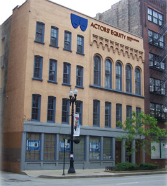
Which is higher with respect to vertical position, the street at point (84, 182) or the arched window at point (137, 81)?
the arched window at point (137, 81)

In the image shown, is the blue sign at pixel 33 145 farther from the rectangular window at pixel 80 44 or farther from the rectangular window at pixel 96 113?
the rectangular window at pixel 80 44

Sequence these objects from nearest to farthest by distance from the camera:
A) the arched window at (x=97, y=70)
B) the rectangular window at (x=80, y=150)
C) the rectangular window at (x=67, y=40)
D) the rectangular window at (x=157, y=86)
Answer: the rectangular window at (x=80, y=150), the rectangular window at (x=67, y=40), the arched window at (x=97, y=70), the rectangular window at (x=157, y=86)

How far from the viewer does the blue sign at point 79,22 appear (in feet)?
100

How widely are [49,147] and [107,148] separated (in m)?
7.76

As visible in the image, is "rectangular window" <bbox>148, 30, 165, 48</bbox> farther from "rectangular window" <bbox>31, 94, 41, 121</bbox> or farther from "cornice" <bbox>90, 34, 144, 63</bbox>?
"rectangular window" <bbox>31, 94, 41, 121</bbox>

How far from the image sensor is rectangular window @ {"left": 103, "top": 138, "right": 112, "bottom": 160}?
31625 mm

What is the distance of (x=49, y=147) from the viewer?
88.4 ft

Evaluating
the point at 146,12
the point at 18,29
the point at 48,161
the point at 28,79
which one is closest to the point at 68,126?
the point at 48,161

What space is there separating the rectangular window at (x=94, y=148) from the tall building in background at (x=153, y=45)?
29.0 feet

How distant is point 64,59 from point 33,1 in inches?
245

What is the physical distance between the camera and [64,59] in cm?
2923

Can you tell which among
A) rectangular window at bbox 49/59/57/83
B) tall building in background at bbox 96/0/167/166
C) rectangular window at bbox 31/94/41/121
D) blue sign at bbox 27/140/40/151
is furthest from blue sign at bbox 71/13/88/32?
blue sign at bbox 27/140/40/151

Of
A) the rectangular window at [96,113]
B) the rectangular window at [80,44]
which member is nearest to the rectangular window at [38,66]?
the rectangular window at [80,44]

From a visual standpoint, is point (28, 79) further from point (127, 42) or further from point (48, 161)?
point (127, 42)
